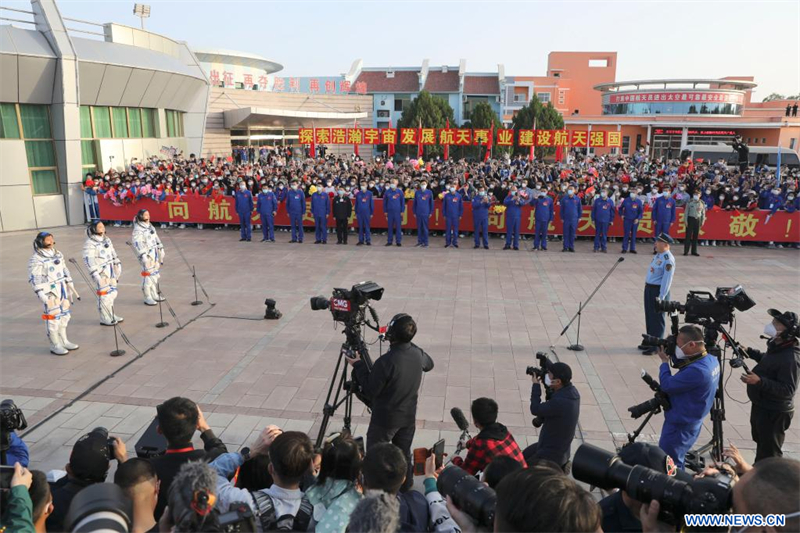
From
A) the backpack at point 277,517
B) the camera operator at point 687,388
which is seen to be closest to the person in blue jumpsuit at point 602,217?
the camera operator at point 687,388

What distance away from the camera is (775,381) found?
4.74 meters

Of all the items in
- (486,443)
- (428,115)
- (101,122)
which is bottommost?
(486,443)

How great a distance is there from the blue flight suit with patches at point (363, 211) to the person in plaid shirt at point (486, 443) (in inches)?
466

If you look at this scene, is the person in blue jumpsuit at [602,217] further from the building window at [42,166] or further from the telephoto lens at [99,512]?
the building window at [42,166]

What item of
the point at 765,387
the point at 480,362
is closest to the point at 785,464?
the point at 765,387

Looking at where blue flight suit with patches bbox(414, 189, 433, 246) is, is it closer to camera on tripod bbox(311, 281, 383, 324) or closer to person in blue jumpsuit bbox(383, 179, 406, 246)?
person in blue jumpsuit bbox(383, 179, 406, 246)

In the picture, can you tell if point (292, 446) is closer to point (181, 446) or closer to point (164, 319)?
point (181, 446)

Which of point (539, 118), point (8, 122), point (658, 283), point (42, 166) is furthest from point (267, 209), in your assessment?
point (539, 118)

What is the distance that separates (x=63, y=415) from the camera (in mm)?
6250

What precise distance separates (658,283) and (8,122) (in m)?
19.0

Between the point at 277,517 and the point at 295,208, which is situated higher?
the point at 295,208

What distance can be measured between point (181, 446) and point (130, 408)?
330 cm

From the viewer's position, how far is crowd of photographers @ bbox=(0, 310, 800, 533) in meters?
2.10

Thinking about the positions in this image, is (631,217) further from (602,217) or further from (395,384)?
(395,384)
